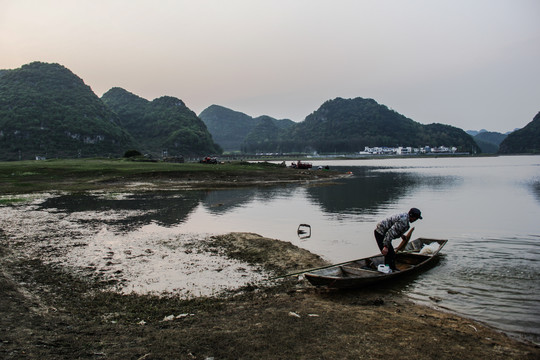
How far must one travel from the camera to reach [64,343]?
25.2 ft

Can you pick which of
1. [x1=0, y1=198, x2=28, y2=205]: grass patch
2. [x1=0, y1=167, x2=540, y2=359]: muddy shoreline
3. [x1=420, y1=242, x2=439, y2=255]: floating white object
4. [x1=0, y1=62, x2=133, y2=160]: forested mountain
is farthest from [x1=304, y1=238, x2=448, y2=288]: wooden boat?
[x1=0, y1=62, x2=133, y2=160]: forested mountain

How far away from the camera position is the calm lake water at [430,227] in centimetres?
1184

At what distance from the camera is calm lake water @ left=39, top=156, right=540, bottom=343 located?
11.8m

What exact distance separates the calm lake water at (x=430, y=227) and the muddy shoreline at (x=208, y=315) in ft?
6.20

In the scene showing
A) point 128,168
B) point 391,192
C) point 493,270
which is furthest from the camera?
point 128,168

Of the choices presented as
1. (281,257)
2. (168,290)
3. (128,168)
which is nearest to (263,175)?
(128,168)

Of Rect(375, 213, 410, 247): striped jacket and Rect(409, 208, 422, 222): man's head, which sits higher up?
Rect(409, 208, 422, 222): man's head

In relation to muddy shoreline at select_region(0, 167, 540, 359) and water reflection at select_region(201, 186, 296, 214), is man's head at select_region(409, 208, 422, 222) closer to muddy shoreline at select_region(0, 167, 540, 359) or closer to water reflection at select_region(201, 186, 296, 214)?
muddy shoreline at select_region(0, 167, 540, 359)

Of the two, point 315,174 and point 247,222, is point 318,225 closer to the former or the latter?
point 247,222

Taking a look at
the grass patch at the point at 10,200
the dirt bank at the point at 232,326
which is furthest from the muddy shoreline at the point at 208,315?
the grass patch at the point at 10,200

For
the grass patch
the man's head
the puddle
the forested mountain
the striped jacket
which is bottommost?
the puddle

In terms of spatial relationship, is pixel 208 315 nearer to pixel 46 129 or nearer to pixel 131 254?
pixel 131 254

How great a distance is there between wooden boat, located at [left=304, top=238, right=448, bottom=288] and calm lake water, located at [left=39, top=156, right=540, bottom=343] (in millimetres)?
521

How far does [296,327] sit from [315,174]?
217 feet
